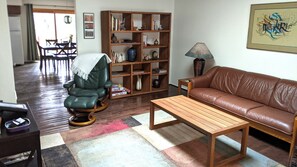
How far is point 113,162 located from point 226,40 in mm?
3044

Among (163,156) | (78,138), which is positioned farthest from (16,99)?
(163,156)

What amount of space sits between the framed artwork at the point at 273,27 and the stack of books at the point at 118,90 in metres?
2.46

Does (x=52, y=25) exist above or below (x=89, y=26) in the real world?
above

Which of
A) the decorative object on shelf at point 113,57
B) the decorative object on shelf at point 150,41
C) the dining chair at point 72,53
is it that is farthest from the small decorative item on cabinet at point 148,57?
the dining chair at point 72,53

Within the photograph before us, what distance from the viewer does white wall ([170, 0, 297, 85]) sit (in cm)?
375

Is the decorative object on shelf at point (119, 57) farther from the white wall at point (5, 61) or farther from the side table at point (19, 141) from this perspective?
the side table at point (19, 141)

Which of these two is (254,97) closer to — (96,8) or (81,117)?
(81,117)

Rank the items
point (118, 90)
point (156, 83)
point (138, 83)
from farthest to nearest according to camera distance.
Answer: point (156, 83), point (138, 83), point (118, 90)

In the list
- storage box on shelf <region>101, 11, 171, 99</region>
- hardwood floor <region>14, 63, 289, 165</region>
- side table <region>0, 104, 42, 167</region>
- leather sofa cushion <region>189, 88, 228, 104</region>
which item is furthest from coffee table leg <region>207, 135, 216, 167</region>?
storage box on shelf <region>101, 11, 171, 99</region>

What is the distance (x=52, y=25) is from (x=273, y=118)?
9227 millimetres

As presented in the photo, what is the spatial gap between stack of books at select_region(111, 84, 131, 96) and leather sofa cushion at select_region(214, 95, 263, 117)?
1998 millimetres

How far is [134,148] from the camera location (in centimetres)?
293

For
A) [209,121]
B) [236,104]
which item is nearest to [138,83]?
[236,104]

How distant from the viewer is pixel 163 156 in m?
2.78
